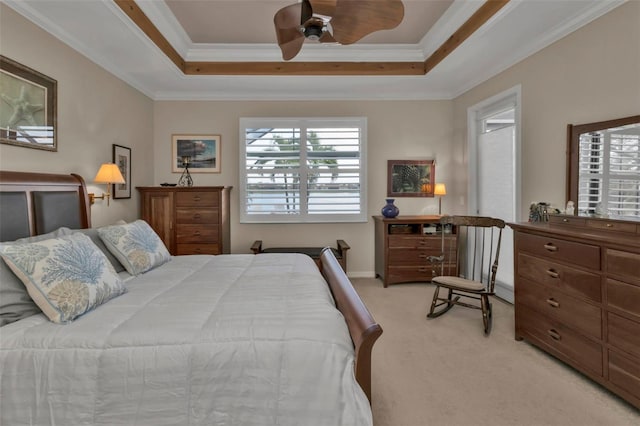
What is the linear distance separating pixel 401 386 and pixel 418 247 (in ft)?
7.86

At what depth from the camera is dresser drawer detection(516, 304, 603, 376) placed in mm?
2025

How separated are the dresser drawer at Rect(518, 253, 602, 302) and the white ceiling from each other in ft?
6.42

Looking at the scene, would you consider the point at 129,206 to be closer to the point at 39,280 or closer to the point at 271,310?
the point at 39,280

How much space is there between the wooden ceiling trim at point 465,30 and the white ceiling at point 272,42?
0.16ft

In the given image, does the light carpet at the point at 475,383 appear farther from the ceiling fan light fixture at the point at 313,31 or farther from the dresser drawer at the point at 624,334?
the ceiling fan light fixture at the point at 313,31

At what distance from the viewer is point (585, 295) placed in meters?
2.06

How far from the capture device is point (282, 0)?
290 cm

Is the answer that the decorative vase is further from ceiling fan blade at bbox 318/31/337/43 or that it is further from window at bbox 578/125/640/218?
ceiling fan blade at bbox 318/31/337/43

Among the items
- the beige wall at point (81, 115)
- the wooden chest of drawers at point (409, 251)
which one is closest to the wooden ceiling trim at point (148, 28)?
the beige wall at point (81, 115)

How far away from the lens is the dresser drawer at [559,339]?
2025 mm

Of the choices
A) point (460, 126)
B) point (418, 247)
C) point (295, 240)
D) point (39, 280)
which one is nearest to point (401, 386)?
point (39, 280)

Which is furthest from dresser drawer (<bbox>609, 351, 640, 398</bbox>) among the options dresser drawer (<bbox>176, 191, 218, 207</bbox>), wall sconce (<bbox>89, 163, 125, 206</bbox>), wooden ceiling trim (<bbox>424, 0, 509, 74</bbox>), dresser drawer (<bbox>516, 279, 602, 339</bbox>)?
wall sconce (<bbox>89, 163, 125, 206</bbox>)

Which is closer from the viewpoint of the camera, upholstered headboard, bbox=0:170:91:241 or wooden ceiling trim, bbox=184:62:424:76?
upholstered headboard, bbox=0:170:91:241

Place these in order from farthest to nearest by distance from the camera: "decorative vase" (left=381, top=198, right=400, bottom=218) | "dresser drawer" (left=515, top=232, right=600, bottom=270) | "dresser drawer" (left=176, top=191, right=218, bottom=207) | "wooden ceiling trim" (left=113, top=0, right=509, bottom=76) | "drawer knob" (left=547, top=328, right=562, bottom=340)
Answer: "decorative vase" (left=381, top=198, right=400, bottom=218)
"dresser drawer" (left=176, top=191, right=218, bottom=207)
"wooden ceiling trim" (left=113, top=0, right=509, bottom=76)
"drawer knob" (left=547, top=328, right=562, bottom=340)
"dresser drawer" (left=515, top=232, right=600, bottom=270)
